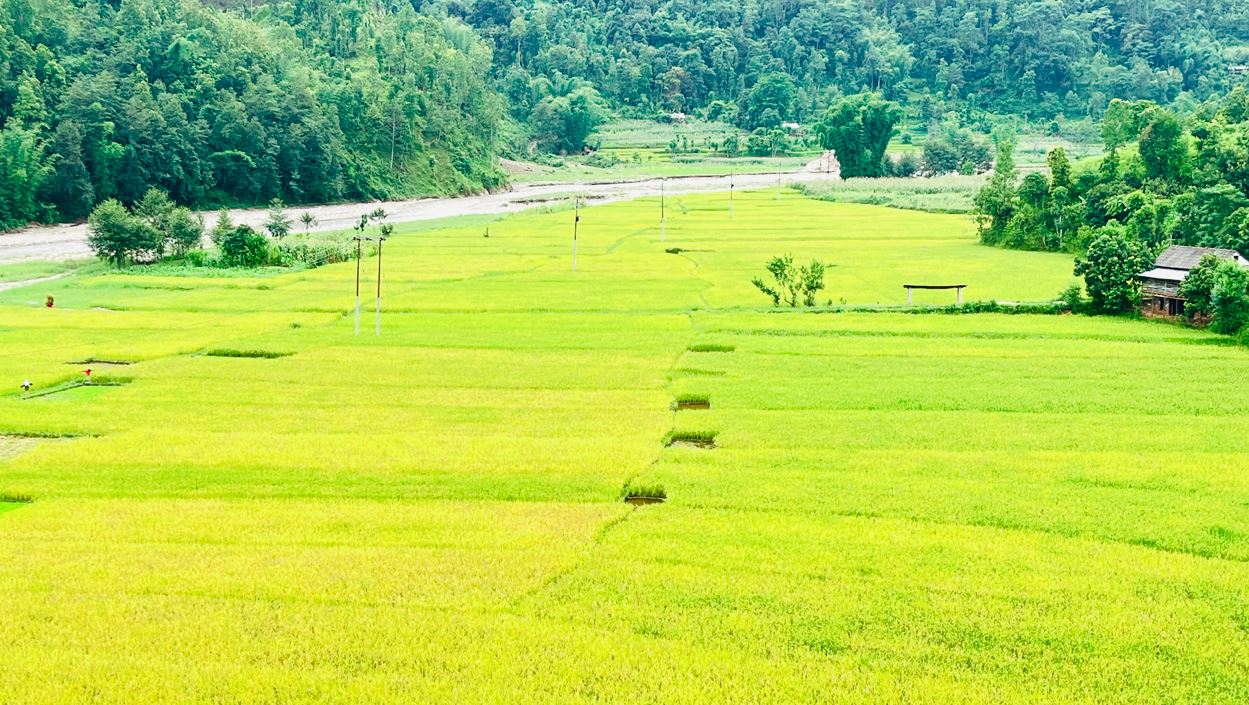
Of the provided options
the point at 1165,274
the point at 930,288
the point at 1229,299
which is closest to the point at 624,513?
the point at 1229,299

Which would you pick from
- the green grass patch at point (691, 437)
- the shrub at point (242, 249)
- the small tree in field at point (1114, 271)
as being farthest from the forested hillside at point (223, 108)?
the small tree in field at point (1114, 271)

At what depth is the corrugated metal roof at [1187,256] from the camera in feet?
134

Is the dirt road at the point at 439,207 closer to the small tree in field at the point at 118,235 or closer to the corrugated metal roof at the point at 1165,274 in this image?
the small tree in field at the point at 118,235

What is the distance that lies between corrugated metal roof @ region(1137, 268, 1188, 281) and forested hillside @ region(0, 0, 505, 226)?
67.9m

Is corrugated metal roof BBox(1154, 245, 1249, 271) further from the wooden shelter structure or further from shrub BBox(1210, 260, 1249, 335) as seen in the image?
the wooden shelter structure

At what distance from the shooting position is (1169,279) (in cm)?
4188

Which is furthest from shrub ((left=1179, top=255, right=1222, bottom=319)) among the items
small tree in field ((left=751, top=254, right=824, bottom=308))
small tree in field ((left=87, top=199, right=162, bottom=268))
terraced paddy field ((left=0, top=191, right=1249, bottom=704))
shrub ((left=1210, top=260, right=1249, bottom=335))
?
small tree in field ((left=87, top=199, right=162, bottom=268))

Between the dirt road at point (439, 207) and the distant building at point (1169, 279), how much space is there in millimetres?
55039

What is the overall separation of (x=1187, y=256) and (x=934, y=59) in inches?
6341

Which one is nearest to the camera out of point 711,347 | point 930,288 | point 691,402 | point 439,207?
point 691,402

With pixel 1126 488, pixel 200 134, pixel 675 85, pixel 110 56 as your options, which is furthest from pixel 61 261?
pixel 675 85

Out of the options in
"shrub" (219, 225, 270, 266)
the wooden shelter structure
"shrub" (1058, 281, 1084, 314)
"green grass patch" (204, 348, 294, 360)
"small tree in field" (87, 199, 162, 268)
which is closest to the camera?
"green grass patch" (204, 348, 294, 360)

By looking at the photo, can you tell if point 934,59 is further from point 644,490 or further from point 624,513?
point 624,513

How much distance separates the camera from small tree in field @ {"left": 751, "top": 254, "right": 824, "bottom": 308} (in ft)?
151
